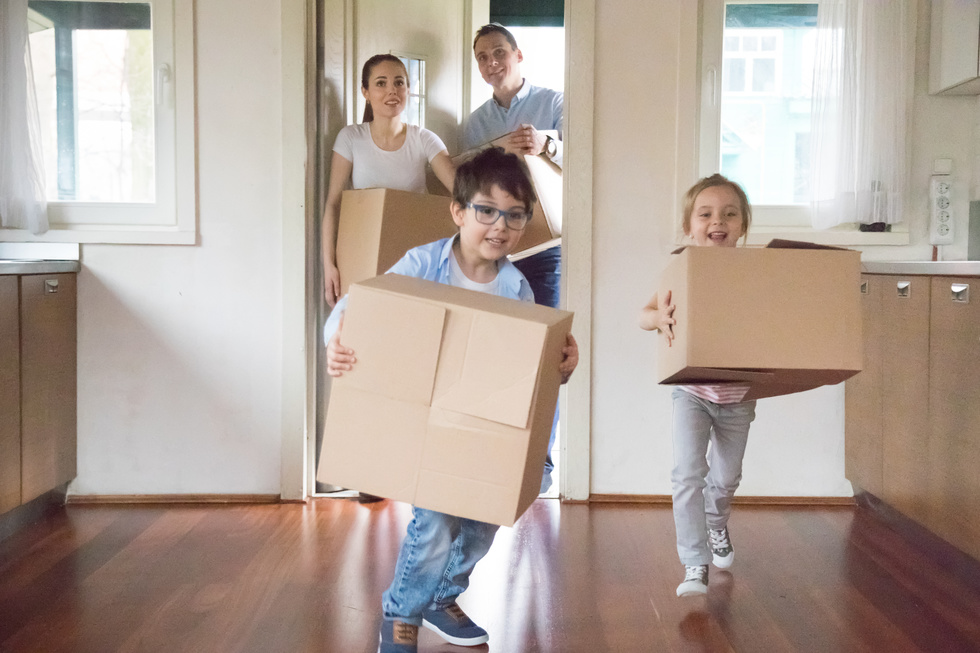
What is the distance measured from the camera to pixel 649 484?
2.93 m

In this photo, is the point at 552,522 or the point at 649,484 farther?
the point at 649,484

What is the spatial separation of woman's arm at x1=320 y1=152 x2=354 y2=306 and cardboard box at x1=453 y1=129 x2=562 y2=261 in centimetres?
38

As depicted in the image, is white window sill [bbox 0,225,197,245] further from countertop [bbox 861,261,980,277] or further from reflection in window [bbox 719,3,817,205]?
countertop [bbox 861,261,980,277]

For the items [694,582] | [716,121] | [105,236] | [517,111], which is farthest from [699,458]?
[105,236]

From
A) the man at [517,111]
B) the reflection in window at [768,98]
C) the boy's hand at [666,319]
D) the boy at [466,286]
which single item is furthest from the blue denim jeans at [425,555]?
the reflection in window at [768,98]

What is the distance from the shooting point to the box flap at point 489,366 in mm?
1404

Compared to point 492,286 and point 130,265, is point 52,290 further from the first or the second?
point 492,286

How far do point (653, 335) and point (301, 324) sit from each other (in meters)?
1.14

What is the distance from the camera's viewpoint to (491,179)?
5.80ft

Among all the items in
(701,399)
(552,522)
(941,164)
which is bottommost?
(552,522)

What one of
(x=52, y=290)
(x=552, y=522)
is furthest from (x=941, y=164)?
(x=52, y=290)

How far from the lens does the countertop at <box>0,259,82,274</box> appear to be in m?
2.41

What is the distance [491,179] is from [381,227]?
0.96 metres

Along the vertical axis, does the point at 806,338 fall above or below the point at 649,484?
above
